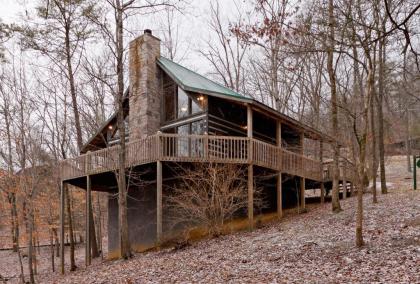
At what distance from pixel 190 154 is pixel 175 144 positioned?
0.73 metres

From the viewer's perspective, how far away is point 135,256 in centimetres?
1345

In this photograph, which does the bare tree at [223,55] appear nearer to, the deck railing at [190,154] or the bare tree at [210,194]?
the deck railing at [190,154]

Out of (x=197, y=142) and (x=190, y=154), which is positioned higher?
(x=197, y=142)

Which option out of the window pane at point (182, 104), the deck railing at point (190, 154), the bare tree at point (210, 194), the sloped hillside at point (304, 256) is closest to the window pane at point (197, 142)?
the deck railing at point (190, 154)

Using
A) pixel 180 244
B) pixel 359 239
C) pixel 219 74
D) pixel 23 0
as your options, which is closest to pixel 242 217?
pixel 180 244

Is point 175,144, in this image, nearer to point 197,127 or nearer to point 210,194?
point 197,127

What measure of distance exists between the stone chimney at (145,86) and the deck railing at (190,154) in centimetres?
214

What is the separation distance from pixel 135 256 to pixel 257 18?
29.5 ft

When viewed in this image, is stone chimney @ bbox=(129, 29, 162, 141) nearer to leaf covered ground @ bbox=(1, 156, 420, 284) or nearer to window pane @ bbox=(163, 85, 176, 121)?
window pane @ bbox=(163, 85, 176, 121)

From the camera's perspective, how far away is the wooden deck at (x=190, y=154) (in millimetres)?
13930

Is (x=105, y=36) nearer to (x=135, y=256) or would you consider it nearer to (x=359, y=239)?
(x=135, y=256)

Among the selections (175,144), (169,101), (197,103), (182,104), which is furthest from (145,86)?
(175,144)

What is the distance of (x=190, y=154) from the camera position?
1457 cm

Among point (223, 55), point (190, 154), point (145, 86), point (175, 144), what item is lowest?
point (190, 154)
